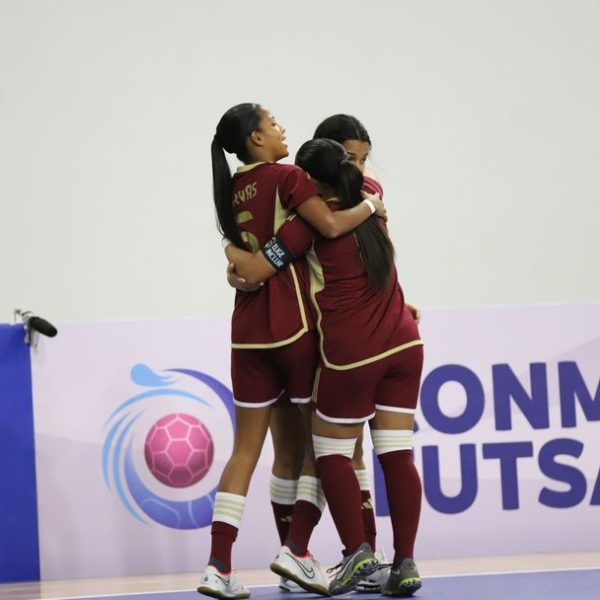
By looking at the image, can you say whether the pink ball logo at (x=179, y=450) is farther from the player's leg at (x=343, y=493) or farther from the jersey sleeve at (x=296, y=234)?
the jersey sleeve at (x=296, y=234)

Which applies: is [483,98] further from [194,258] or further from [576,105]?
[194,258]

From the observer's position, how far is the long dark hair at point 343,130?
297 cm

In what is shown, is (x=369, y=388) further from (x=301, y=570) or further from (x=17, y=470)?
(x=17, y=470)

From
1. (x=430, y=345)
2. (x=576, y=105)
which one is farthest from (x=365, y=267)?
(x=576, y=105)

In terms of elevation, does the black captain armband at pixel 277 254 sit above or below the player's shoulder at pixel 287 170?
below

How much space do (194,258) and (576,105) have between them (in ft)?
7.88

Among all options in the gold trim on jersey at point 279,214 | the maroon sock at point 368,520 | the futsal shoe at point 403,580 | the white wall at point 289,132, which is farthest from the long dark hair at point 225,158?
the white wall at point 289,132

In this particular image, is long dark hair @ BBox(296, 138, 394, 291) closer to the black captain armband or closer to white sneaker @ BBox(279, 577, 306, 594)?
the black captain armband

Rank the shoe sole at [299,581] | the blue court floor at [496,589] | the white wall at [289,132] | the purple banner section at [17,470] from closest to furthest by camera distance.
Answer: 1. the blue court floor at [496,589]
2. the shoe sole at [299,581]
3. the purple banner section at [17,470]
4. the white wall at [289,132]

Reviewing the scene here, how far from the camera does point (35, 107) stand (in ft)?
20.0

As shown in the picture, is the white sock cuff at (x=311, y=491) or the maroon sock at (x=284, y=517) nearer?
the white sock cuff at (x=311, y=491)

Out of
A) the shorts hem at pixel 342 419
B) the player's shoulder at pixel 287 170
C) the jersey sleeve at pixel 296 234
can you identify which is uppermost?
the player's shoulder at pixel 287 170

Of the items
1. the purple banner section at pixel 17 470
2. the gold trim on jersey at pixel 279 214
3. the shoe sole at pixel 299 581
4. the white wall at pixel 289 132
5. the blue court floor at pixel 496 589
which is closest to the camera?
the blue court floor at pixel 496 589

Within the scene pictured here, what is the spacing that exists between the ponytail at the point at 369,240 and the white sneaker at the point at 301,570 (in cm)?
70
